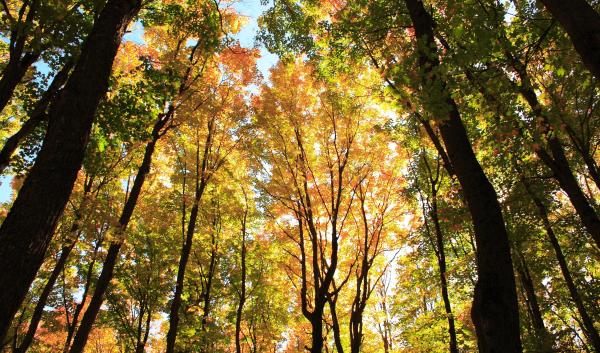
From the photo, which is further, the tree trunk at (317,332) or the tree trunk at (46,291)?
the tree trunk at (46,291)

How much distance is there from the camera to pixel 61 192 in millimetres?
3559

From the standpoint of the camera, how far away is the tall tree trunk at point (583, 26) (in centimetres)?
290

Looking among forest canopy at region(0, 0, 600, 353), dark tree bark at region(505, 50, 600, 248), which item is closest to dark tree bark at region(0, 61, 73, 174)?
forest canopy at region(0, 0, 600, 353)

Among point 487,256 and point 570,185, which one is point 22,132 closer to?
point 487,256

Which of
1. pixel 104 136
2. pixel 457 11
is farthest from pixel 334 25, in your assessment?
pixel 104 136

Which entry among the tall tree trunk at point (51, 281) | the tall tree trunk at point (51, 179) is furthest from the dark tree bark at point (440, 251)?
the tall tree trunk at point (51, 281)

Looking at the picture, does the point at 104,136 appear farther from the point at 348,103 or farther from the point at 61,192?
the point at 348,103

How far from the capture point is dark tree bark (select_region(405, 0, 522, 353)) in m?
3.50

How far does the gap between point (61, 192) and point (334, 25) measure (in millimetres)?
8309

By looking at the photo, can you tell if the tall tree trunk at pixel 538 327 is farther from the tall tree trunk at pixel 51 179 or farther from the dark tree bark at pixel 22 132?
the dark tree bark at pixel 22 132

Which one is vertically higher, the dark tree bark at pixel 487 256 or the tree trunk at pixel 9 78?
the tree trunk at pixel 9 78

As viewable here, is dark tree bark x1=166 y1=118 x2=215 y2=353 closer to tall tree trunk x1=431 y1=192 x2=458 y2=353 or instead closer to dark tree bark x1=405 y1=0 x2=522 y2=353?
tall tree trunk x1=431 y1=192 x2=458 y2=353

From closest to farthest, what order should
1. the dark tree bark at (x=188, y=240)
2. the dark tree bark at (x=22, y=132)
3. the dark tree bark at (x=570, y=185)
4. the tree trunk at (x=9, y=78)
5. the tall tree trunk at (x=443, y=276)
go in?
the dark tree bark at (x=22, y=132) → the tree trunk at (x=9, y=78) → the dark tree bark at (x=570, y=185) → the tall tree trunk at (x=443, y=276) → the dark tree bark at (x=188, y=240)

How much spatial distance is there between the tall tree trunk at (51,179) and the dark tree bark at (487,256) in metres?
4.08
